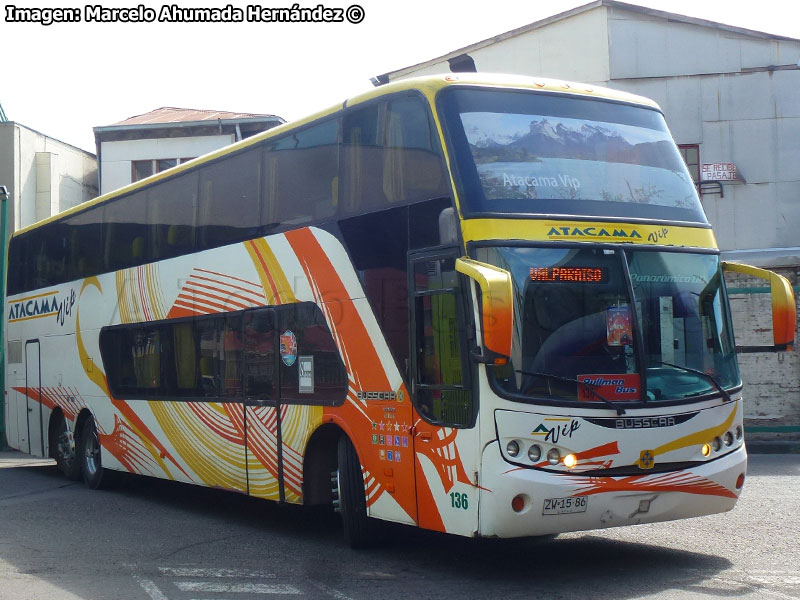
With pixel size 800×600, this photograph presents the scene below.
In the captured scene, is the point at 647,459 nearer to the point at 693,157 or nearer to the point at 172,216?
the point at 172,216

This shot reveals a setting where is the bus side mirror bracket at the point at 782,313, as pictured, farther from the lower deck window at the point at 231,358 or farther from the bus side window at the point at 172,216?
the bus side window at the point at 172,216

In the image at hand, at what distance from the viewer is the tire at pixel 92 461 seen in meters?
16.0

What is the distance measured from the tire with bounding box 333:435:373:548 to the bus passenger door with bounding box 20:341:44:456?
9.59 m

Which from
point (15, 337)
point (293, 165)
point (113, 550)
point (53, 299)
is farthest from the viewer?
point (15, 337)

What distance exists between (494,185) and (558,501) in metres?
2.38

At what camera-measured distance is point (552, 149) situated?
338 inches

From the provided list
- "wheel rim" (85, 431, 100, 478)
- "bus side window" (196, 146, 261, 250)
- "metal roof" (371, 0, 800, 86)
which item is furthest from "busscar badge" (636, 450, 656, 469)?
"metal roof" (371, 0, 800, 86)

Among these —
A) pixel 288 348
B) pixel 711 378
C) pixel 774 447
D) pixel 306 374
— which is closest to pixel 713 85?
pixel 774 447

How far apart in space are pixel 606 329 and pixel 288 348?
148 inches

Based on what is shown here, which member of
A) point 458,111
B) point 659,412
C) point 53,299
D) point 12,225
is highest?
point 12,225

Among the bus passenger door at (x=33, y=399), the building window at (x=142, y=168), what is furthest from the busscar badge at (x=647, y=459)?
the building window at (x=142, y=168)

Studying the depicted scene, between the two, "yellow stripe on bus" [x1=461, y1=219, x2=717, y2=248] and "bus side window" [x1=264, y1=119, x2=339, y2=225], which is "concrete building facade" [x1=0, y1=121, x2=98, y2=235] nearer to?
"bus side window" [x1=264, y1=119, x2=339, y2=225]

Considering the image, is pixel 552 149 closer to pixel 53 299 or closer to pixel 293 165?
pixel 293 165

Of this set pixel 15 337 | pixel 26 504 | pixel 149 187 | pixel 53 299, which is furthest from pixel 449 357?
pixel 15 337
